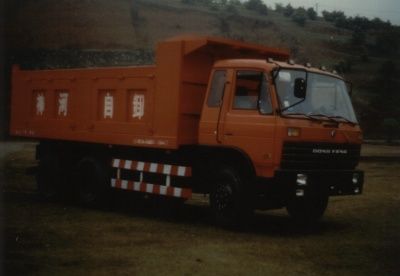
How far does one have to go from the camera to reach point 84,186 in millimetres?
12547

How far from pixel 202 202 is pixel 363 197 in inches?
145

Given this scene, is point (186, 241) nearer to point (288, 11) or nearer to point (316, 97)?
point (316, 97)

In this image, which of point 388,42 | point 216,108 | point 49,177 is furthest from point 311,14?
point 216,108

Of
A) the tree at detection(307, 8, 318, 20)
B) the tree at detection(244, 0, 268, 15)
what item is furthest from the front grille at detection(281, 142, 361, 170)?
the tree at detection(307, 8, 318, 20)

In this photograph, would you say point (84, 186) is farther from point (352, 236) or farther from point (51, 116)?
point (352, 236)

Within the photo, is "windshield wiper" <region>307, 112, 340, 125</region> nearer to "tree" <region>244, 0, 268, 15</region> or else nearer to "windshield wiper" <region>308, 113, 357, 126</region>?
"windshield wiper" <region>308, 113, 357, 126</region>

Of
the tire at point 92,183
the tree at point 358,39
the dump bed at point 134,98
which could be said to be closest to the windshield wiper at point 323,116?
the dump bed at point 134,98

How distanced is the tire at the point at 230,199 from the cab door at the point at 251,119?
423 millimetres

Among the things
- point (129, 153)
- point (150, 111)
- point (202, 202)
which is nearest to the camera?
point (150, 111)

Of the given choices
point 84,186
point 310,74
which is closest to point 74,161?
point 84,186

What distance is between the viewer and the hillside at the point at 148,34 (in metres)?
43.1

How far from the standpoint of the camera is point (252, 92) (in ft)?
30.8

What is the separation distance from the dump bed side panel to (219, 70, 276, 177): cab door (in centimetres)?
125

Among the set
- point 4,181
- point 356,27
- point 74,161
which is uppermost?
point 356,27
